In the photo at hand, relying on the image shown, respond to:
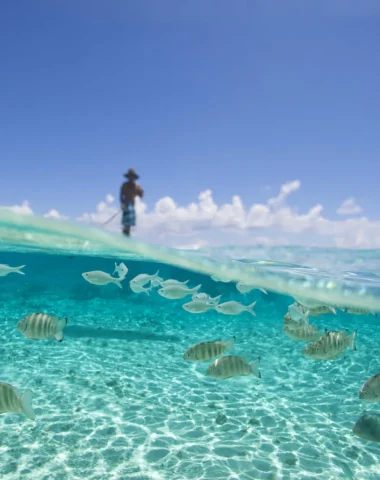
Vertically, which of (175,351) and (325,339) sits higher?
(325,339)

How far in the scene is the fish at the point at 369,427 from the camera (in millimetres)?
5180

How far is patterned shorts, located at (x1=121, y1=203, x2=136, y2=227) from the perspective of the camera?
12273mm

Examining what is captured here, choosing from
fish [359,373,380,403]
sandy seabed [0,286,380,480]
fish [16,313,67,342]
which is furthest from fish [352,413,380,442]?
fish [16,313,67,342]

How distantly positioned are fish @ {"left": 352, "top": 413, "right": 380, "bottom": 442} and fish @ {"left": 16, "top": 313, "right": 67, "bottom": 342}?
15.5 ft

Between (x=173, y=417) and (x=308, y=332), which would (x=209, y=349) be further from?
(x=173, y=417)

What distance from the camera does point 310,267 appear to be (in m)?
16.3

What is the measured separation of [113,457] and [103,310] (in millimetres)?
21580

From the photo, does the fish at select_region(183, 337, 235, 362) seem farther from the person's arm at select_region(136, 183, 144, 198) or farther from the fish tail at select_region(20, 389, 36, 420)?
the person's arm at select_region(136, 183, 144, 198)

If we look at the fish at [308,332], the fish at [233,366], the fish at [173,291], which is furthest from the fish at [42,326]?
the fish at [308,332]

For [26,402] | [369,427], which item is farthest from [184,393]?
[26,402]

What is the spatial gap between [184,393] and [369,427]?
6.05 metres

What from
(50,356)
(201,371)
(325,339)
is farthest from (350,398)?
(50,356)

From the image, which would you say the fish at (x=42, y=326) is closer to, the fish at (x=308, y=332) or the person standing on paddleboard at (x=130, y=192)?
the fish at (x=308, y=332)

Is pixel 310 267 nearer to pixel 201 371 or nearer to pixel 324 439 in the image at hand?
pixel 201 371
